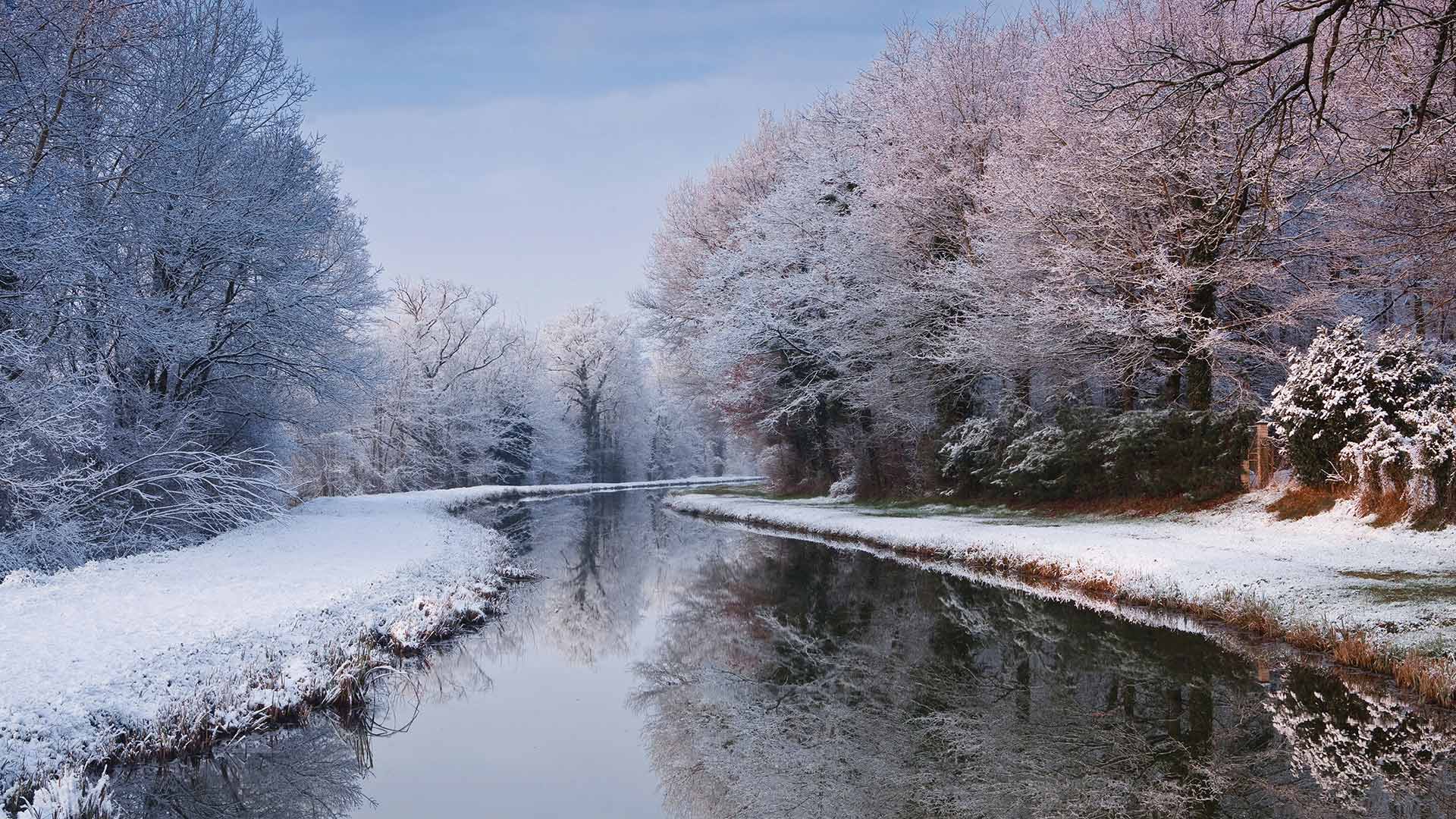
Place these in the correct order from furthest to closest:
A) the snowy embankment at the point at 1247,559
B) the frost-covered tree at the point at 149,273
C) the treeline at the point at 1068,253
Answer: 1. the treeline at the point at 1068,253
2. the frost-covered tree at the point at 149,273
3. the snowy embankment at the point at 1247,559

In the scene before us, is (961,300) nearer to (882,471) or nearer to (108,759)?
(882,471)

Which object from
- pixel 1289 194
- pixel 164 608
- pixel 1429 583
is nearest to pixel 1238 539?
pixel 1429 583

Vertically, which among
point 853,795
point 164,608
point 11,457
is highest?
point 11,457

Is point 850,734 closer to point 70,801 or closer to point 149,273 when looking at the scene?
point 70,801

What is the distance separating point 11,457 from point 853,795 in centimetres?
1189

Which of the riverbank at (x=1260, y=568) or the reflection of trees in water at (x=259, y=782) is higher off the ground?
the riverbank at (x=1260, y=568)

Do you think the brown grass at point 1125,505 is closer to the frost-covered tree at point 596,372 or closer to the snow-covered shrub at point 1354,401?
the snow-covered shrub at point 1354,401

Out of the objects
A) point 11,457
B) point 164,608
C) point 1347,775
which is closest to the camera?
point 1347,775

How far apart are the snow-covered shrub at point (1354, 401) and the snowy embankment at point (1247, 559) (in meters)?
1.03

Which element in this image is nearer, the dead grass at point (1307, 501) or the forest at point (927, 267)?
the forest at point (927, 267)

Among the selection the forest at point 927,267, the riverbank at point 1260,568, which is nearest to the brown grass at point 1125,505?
the forest at point 927,267

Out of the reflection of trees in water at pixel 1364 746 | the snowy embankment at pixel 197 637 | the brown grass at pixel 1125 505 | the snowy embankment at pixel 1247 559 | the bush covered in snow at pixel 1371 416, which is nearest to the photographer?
the reflection of trees in water at pixel 1364 746

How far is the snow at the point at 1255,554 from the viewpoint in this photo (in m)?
9.40

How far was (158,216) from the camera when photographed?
52.1 feet
